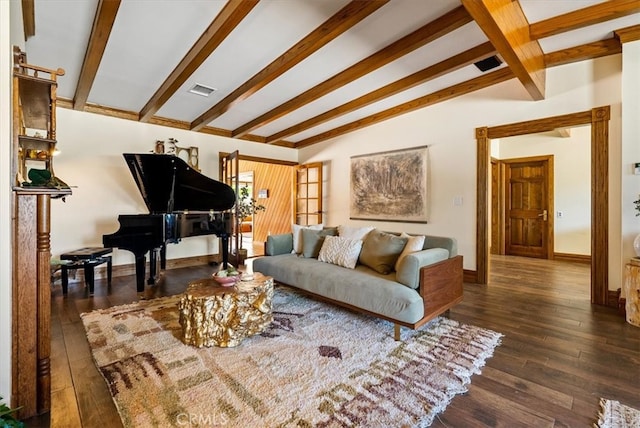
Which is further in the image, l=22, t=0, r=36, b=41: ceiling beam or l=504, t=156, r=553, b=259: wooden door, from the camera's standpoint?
l=504, t=156, r=553, b=259: wooden door

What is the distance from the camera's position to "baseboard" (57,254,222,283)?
425cm

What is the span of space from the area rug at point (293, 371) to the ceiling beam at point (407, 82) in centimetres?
283

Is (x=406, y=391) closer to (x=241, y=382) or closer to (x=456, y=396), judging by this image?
(x=456, y=396)

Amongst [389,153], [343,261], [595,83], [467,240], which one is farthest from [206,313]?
[595,83]

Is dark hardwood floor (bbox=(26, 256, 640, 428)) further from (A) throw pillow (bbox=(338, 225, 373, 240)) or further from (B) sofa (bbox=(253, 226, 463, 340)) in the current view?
(A) throw pillow (bbox=(338, 225, 373, 240))

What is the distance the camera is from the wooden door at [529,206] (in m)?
6.27

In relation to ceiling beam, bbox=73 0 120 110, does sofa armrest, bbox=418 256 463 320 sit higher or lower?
lower

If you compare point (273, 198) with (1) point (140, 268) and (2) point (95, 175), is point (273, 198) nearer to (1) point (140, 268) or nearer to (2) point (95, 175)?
(2) point (95, 175)

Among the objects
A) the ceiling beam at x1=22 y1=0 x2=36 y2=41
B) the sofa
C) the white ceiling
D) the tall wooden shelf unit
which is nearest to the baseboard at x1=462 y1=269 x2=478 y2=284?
the sofa

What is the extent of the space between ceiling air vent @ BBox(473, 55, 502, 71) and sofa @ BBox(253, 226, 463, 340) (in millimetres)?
2267

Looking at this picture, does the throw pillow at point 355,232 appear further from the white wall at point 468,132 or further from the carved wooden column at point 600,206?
the carved wooden column at point 600,206

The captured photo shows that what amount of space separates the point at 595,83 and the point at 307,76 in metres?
3.40

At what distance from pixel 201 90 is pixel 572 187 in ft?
23.4

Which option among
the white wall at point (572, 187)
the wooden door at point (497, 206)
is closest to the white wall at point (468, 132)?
the white wall at point (572, 187)
